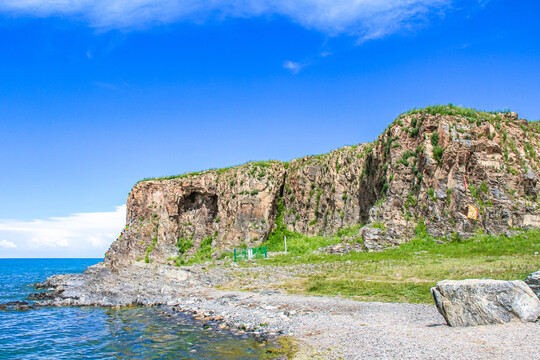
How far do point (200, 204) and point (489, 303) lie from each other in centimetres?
5306

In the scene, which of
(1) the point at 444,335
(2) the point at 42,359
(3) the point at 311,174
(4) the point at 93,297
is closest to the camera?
(1) the point at 444,335

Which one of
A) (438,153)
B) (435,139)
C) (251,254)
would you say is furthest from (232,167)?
(438,153)

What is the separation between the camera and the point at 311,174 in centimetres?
5425

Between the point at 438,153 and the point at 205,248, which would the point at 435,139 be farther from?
the point at 205,248

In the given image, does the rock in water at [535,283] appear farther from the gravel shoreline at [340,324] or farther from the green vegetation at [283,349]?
the green vegetation at [283,349]

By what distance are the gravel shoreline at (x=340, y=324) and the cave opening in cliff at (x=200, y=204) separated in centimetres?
3446

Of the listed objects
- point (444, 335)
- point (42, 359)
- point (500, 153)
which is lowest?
point (42, 359)

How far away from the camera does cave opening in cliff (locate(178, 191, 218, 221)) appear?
197 ft

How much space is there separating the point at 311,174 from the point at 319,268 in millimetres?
28990

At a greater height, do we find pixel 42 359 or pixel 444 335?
pixel 444 335

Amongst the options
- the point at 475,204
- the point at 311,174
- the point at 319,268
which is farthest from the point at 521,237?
the point at 311,174

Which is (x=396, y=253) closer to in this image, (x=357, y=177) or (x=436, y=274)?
(x=436, y=274)

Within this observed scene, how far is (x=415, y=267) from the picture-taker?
72.0 feet

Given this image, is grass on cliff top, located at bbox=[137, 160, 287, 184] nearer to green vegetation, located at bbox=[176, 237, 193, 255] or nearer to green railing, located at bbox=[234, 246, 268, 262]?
green vegetation, located at bbox=[176, 237, 193, 255]
